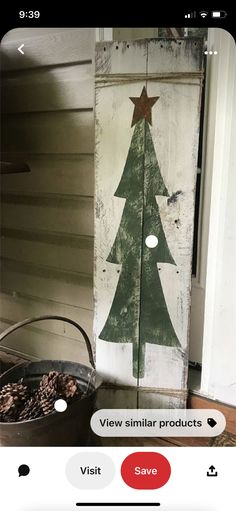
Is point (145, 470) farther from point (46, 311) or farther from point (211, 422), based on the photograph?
point (46, 311)

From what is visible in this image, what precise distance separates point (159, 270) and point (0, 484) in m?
0.33

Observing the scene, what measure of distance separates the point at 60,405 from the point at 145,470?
0.15m

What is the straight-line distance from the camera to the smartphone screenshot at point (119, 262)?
0.41m

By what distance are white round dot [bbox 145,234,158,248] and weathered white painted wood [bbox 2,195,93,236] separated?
0.29 ft

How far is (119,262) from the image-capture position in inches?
22.4

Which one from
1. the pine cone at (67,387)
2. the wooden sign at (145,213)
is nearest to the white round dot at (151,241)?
the wooden sign at (145,213)

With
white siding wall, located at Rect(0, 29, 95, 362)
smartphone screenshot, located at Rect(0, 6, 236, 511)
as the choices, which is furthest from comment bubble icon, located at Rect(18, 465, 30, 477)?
white siding wall, located at Rect(0, 29, 95, 362)

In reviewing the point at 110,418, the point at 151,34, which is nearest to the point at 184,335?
the point at 110,418

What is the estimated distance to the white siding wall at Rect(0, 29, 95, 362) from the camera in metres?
0.51

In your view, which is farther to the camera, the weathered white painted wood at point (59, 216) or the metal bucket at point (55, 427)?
the weathered white painted wood at point (59, 216)
